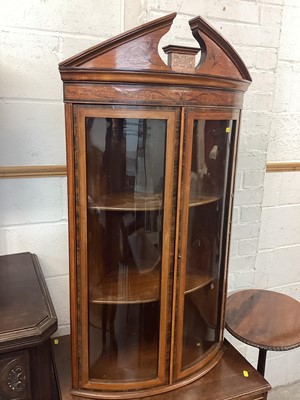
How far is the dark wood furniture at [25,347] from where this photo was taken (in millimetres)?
908

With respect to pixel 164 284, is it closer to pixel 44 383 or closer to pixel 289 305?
pixel 44 383

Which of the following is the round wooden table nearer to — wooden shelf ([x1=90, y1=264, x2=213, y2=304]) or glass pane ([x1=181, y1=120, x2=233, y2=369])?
glass pane ([x1=181, y1=120, x2=233, y2=369])

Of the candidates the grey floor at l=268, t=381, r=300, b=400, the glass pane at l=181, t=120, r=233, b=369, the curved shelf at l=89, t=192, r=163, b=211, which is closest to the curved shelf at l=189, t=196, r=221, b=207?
the glass pane at l=181, t=120, r=233, b=369

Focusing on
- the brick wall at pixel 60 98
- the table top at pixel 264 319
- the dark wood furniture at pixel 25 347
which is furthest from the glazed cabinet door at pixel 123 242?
the brick wall at pixel 60 98

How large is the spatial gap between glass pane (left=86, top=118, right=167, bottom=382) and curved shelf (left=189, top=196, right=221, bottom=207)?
0.10m

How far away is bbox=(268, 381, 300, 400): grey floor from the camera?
6.64 ft

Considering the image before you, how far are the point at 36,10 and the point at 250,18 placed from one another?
792 millimetres

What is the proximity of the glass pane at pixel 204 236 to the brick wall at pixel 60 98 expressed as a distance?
1.48ft

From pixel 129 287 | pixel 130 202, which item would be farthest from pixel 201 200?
pixel 129 287

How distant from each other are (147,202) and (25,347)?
499 millimetres

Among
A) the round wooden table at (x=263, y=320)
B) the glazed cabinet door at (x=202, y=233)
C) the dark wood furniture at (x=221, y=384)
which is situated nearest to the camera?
the glazed cabinet door at (x=202, y=233)

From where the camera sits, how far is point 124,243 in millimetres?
1077

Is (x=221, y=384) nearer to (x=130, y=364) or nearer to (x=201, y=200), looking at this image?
(x=130, y=364)

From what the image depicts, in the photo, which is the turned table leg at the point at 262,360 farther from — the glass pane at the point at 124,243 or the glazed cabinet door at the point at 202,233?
the glass pane at the point at 124,243
